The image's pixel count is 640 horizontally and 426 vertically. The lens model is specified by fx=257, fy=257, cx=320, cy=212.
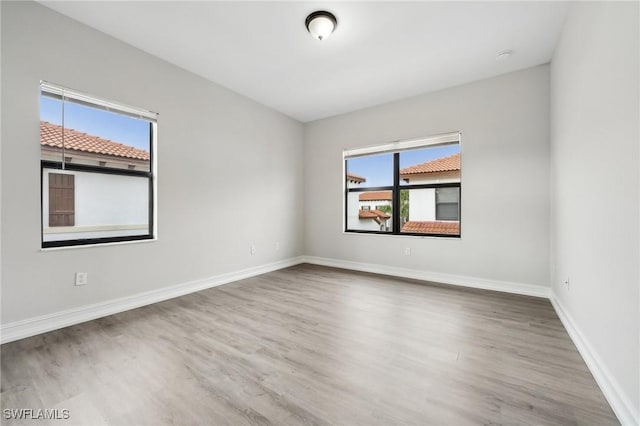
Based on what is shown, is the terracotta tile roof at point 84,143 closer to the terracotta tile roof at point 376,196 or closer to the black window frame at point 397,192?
the black window frame at point 397,192

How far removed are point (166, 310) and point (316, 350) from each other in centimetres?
176

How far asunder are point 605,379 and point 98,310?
3906mm

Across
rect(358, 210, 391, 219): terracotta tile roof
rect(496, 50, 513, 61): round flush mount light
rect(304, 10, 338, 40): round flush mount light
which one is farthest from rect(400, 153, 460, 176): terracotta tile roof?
rect(304, 10, 338, 40): round flush mount light

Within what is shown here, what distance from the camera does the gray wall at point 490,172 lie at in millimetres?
3082

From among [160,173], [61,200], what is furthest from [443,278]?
[61,200]

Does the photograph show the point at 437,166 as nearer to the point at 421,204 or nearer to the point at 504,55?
the point at 421,204

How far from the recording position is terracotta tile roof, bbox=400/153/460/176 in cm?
375

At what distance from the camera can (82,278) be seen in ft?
7.86

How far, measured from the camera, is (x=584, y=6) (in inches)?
73.7

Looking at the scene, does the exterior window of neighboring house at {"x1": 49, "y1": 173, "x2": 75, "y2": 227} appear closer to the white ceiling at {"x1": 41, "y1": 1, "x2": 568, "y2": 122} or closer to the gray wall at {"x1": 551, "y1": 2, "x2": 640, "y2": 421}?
the white ceiling at {"x1": 41, "y1": 1, "x2": 568, "y2": 122}

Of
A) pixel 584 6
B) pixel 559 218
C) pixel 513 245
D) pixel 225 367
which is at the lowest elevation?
pixel 225 367

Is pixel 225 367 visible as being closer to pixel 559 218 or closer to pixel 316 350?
pixel 316 350

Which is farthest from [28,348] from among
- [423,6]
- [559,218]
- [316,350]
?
[559,218]

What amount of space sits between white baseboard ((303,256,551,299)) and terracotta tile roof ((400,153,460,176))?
1533 mm
